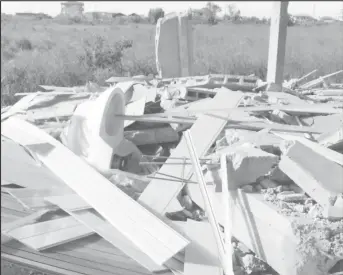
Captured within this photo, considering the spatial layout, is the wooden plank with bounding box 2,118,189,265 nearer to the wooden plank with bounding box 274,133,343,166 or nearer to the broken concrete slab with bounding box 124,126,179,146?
the broken concrete slab with bounding box 124,126,179,146

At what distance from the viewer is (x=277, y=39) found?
862cm

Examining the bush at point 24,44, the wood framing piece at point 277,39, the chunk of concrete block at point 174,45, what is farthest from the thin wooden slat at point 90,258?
the bush at point 24,44

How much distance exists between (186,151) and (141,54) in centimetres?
980

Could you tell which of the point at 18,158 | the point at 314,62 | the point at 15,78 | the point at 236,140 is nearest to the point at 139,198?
the point at 236,140

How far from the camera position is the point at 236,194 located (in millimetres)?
3838

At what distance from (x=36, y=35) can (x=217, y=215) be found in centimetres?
1865

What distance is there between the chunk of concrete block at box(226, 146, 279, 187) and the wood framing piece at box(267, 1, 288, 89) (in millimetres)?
4694

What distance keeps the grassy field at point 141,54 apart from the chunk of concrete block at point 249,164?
5528 mm

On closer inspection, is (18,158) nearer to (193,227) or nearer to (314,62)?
(193,227)

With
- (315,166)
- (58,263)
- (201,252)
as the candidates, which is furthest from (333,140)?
(58,263)

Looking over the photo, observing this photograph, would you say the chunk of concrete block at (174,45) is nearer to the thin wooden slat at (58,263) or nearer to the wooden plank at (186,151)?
the wooden plank at (186,151)

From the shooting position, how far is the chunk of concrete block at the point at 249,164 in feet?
12.5

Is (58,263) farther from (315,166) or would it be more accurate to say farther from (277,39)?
(277,39)

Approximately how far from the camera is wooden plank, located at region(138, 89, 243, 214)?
417cm
